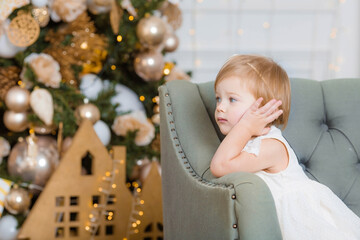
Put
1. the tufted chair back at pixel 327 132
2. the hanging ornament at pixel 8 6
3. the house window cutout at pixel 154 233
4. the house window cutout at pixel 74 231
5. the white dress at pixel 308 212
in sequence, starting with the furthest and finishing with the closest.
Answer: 1. the house window cutout at pixel 154 233
2. the house window cutout at pixel 74 231
3. the hanging ornament at pixel 8 6
4. the tufted chair back at pixel 327 132
5. the white dress at pixel 308 212

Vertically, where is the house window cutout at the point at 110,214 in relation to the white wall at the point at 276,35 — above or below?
below

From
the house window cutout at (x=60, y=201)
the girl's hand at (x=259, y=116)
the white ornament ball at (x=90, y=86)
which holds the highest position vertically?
the girl's hand at (x=259, y=116)

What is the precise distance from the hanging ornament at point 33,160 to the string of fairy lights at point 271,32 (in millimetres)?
1373

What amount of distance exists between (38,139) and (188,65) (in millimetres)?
1384

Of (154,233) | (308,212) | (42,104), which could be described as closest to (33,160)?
(42,104)

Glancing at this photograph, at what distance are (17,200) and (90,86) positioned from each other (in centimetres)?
68

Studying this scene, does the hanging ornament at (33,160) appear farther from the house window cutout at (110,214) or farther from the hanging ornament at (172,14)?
the hanging ornament at (172,14)

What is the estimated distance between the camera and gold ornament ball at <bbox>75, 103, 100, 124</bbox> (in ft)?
7.96

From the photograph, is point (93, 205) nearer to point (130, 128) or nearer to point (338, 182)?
point (130, 128)

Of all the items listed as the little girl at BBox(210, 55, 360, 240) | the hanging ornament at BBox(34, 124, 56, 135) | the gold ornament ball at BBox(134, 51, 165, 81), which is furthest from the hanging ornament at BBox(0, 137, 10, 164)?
the little girl at BBox(210, 55, 360, 240)

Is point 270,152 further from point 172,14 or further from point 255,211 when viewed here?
point 172,14

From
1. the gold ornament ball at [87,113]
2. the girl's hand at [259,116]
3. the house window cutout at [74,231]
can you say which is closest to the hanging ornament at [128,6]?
the gold ornament ball at [87,113]

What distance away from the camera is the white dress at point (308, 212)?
1.38 metres

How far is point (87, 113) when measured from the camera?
7.96ft
